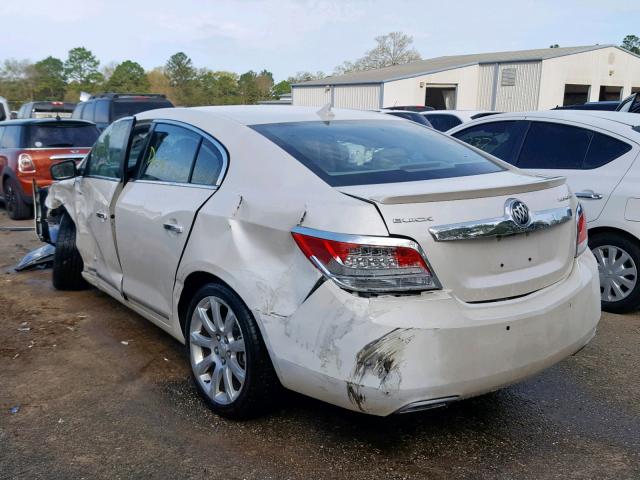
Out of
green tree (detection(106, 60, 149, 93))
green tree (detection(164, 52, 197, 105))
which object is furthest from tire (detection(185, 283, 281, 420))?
green tree (detection(164, 52, 197, 105))

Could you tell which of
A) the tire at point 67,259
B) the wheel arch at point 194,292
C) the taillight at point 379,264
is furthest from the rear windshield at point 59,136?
the taillight at point 379,264

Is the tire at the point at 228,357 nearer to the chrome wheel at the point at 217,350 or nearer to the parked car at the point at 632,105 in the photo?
the chrome wheel at the point at 217,350

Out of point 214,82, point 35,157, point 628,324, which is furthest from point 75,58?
point 628,324

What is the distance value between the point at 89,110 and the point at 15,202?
16.9 feet

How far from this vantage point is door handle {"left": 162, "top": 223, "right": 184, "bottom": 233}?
330cm

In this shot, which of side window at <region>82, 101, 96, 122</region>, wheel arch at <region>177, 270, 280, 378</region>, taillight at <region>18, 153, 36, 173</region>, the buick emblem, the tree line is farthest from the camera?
the tree line

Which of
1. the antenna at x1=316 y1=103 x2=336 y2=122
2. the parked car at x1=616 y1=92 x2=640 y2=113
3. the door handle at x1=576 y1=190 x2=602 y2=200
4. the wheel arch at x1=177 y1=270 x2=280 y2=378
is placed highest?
the parked car at x1=616 y1=92 x2=640 y2=113

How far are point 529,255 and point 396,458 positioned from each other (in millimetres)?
1130

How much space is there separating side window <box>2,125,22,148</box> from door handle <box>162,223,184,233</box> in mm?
6730

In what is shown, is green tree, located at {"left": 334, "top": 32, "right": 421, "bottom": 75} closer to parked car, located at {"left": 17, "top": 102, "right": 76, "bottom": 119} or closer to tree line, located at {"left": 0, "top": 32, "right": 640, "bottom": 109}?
tree line, located at {"left": 0, "top": 32, "right": 640, "bottom": 109}

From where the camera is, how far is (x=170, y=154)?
3.75 meters

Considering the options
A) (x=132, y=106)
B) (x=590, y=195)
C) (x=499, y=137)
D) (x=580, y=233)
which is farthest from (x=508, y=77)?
(x=580, y=233)

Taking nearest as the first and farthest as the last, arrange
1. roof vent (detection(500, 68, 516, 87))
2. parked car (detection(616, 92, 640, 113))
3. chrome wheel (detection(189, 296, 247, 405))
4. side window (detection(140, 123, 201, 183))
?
1. chrome wheel (detection(189, 296, 247, 405))
2. side window (detection(140, 123, 201, 183))
3. parked car (detection(616, 92, 640, 113))
4. roof vent (detection(500, 68, 516, 87))

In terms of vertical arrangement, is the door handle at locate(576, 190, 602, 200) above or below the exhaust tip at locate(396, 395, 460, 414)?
above
